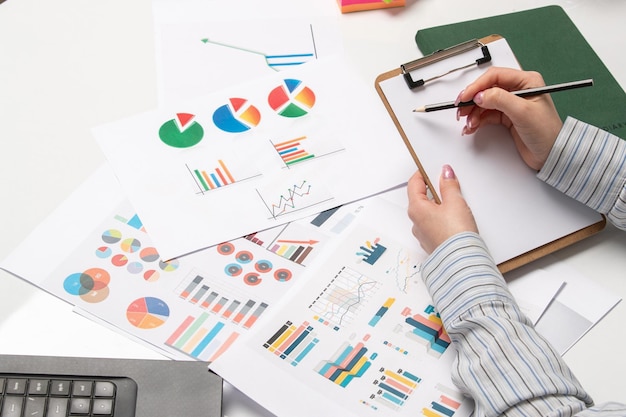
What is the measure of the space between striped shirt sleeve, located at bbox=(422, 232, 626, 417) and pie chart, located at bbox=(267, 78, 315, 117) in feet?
Answer: 0.80

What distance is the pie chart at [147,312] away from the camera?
687 mm

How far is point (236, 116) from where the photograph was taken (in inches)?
33.3

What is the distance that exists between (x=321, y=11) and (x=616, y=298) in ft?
1.63

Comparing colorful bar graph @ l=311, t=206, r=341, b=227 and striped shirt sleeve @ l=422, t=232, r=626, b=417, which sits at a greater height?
colorful bar graph @ l=311, t=206, r=341, b=227

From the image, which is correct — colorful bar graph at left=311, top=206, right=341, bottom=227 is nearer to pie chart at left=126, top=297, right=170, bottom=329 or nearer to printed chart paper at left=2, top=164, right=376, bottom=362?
printed chart paper at left=2, top=164, right=376, bottom=362

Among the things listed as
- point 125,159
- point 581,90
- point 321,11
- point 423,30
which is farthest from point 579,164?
point 125,159

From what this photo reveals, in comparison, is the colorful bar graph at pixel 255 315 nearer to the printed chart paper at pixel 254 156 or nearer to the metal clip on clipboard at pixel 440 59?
the printed chart paper at pixel 254 156

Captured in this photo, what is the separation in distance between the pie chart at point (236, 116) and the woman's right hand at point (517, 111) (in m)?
0.23

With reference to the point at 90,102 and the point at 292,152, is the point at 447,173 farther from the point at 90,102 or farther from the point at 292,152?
the point at 90,102

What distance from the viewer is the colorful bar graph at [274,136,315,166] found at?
2.67ft

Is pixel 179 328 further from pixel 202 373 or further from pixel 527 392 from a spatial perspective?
pixel 527 392

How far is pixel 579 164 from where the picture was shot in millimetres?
780

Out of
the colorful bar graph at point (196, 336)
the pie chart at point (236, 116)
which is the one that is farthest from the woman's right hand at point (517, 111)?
the colorful bar graph at point (196, 336)

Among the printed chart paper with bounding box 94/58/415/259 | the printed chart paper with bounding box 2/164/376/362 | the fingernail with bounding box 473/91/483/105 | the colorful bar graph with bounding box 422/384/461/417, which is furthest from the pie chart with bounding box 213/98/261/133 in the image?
the colorful bar graph with bounding box 422/384/461/417
